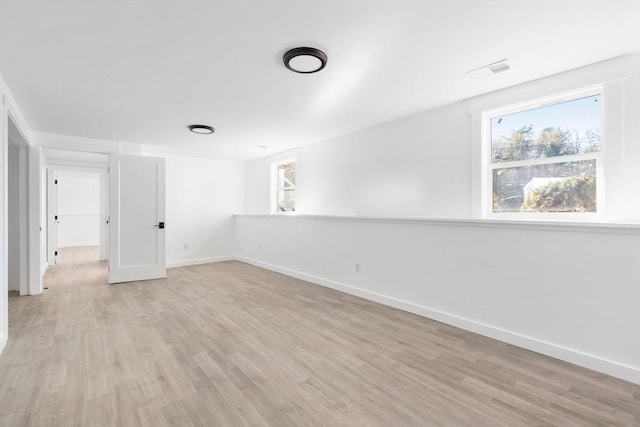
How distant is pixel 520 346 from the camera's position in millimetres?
2492

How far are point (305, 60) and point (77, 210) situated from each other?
1082 centimetres

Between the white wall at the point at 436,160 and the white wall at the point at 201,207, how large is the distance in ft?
6.46

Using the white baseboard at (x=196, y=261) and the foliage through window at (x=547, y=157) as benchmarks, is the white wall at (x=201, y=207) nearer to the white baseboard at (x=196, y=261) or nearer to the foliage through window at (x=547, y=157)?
the white baseboard at (x=196, y=261)

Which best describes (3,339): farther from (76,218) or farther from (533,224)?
(76,218)

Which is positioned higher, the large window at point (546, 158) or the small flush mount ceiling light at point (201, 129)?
the small flush mount ceiling light at point (201, 129)

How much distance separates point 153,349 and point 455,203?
10.8ft

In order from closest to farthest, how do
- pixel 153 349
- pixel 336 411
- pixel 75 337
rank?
pixel 336 411 < pixel 153 349 < pixel 75 337

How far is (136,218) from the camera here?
4.96 metres

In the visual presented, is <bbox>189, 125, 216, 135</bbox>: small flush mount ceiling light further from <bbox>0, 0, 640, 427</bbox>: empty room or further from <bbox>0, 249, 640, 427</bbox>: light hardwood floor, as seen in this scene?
<bbox>0, 249, 640, 427</bbox>: light hardwood floor

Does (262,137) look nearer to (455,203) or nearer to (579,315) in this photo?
(455,203)

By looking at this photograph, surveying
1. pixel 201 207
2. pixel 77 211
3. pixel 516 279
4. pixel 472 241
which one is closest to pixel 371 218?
pixel 472 241

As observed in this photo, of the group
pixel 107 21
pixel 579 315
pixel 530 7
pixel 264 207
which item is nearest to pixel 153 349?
pixel 107 21

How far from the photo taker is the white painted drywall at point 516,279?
82.3 inches

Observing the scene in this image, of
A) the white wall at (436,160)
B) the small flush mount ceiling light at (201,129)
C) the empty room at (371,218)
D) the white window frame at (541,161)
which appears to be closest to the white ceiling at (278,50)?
the empty room at (371,218)
